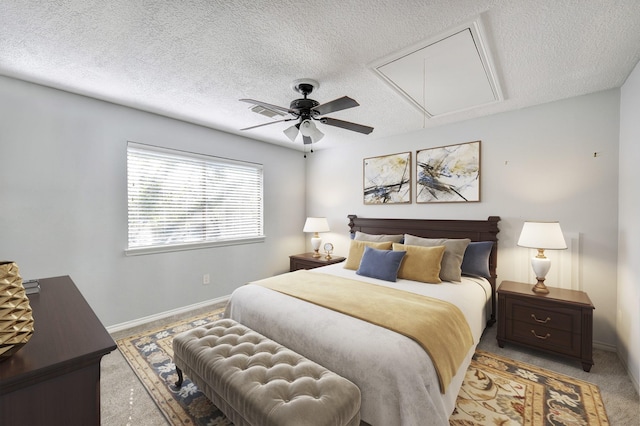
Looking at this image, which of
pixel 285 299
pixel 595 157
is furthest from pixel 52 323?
pixel 595 157

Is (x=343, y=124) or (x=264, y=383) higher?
(x=343, y=124)

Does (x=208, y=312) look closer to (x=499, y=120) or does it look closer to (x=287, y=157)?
(x=287, y=157)

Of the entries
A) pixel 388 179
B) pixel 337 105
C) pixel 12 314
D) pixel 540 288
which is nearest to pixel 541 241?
pixel 540 288

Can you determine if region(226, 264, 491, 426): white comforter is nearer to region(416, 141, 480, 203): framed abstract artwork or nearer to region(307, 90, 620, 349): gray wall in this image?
region(307, 90, 620, 349): gray wall

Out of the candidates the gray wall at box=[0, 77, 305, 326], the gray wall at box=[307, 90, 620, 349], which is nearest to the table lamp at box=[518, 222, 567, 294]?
the gray wall at box=[307, 90, 620, 349]

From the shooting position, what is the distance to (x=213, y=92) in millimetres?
2764

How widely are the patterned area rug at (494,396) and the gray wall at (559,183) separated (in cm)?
106

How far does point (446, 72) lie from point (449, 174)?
1.57 meters

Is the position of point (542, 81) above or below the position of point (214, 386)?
above

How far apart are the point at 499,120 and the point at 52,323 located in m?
4.13

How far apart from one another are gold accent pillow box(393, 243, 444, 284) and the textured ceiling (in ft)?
5.26

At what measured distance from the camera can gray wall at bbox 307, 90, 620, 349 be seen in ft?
8.74

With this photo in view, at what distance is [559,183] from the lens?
9.51 ft

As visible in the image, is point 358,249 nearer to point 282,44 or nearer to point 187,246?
point 187,246
